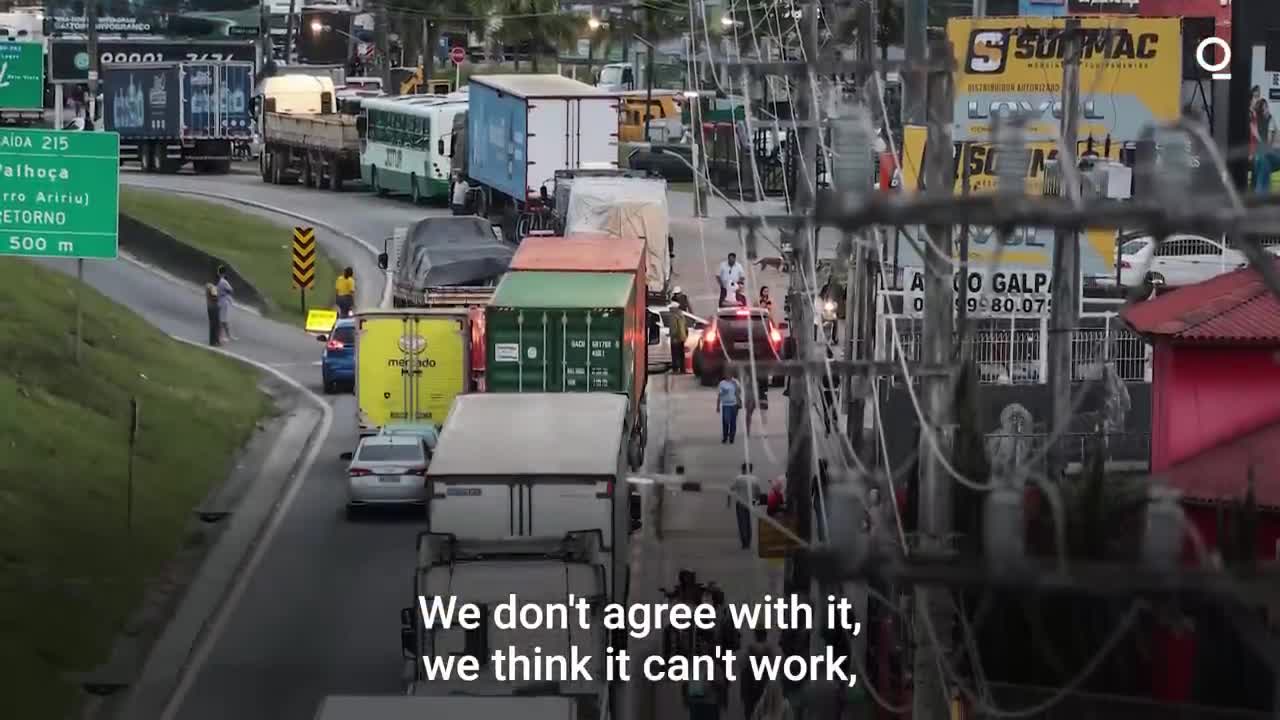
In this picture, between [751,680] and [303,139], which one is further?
[303,139]

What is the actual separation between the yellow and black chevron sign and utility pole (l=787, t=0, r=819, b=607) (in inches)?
882

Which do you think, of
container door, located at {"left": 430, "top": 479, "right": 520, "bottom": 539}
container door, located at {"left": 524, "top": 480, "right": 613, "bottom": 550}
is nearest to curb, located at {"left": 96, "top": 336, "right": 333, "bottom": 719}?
container door, located at {"left": 430, "top": 479, "right": 520, "bottom": 539}

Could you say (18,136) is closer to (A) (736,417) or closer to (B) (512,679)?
(A) (736,417)

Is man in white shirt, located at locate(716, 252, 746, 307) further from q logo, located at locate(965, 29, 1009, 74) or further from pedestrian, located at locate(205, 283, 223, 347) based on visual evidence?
q logo, located at locate(965, 29, 1009, 74)

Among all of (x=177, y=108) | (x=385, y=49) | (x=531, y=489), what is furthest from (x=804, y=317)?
(x=385, y=49)

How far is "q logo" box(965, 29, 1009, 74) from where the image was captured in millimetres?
33875

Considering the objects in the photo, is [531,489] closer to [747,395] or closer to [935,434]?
[747,395]

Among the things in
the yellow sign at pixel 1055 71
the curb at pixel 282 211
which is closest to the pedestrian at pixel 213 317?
the curb at pixel 282 211

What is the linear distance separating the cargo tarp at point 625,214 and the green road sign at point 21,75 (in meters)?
12.5

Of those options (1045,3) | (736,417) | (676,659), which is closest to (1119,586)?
→ (676,659)

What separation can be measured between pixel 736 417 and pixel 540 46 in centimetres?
5860

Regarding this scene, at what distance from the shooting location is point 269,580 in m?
32.0

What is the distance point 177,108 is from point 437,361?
131 feet

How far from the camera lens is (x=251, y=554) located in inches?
1319
